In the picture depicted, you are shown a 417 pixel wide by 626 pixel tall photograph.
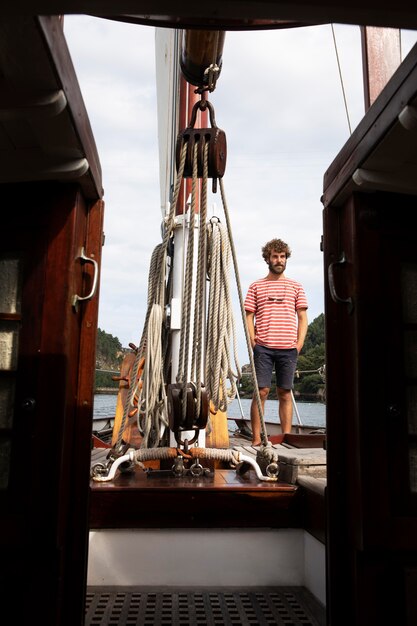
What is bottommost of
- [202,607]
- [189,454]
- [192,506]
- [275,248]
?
[202,607]

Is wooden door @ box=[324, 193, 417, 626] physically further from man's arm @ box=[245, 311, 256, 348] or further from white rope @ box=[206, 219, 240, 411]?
man's arm @ box=[245, 311, 256, 348]

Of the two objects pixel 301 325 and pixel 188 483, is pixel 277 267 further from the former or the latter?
pixel 188 483

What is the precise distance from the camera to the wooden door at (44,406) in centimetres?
158

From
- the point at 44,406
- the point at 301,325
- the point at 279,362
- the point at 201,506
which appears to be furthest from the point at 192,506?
the point at 301,325

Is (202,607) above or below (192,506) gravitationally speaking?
below

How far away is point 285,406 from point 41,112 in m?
2.96

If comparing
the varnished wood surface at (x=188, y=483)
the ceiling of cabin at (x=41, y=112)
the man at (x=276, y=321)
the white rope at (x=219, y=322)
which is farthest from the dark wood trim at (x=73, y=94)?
the man at (x=276, y=321)

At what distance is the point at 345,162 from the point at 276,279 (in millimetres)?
2127

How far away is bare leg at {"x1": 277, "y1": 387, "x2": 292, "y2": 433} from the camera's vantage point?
12.5 feet

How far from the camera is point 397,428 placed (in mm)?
1676

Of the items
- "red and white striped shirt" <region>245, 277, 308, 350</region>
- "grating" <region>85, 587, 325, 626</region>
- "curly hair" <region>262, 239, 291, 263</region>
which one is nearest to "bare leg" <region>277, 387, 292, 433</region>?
"red and white striped shirt" <region>245, 277, 308, 350</region>

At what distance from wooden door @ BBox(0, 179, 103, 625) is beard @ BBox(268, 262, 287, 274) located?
85.5 inches

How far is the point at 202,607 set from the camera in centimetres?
201

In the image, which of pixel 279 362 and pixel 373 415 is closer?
pixel 373 415
